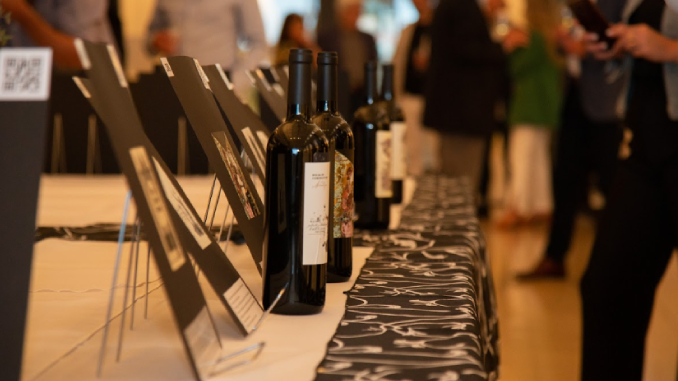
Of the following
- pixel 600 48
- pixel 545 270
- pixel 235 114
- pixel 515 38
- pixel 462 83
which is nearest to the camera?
pixel 235 114

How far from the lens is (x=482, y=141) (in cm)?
416

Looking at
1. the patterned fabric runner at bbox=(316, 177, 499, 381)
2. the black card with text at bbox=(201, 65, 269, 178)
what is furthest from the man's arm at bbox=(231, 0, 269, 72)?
the black card with text at bbox=(201, 65, 269, 178)

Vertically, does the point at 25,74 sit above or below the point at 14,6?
below

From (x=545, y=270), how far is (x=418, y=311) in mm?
3123

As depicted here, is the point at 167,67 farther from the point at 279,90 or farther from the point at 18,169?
the point at 279,90

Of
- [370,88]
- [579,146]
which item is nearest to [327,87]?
[370,88]

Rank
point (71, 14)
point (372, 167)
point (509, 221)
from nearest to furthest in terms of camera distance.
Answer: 1. point (372, 167)
2. point (71, 14)
3. point (509, 221)

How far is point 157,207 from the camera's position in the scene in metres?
0.73

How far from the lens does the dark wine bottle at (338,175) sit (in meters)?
1.02

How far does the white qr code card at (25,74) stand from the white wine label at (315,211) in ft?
0.98

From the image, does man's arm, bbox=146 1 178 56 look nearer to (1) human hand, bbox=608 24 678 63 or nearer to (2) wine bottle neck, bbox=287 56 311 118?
(1) human hand, bbox=608 24 678 63

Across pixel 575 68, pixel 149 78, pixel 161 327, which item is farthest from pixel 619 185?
pixel 575 68

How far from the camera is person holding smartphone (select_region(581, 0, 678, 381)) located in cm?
158

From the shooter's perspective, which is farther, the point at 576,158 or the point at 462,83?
the point at 462,83
